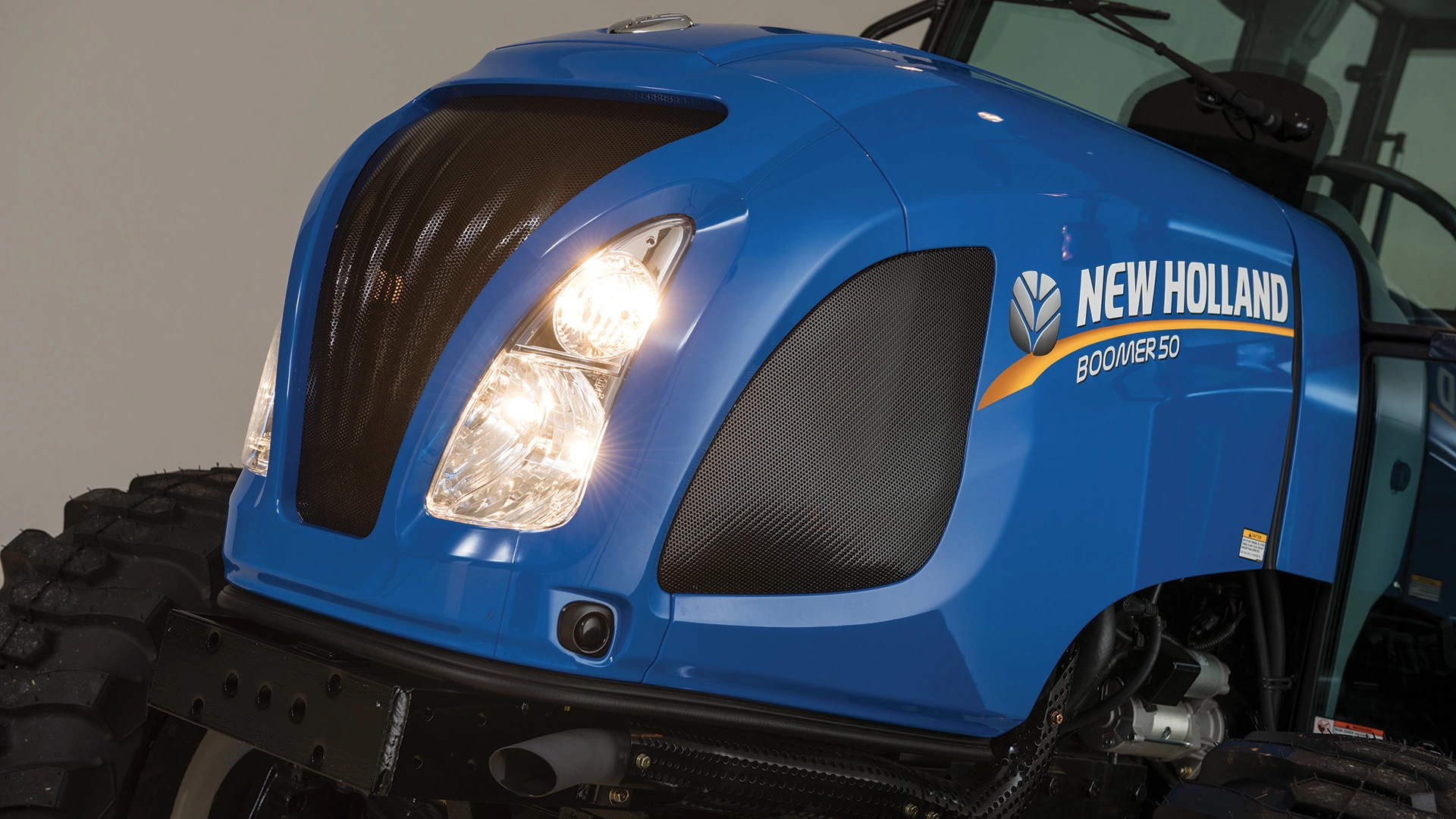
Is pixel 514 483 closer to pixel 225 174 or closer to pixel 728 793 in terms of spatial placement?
pixel 728 793

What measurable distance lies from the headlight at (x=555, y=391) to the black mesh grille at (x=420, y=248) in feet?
0.34

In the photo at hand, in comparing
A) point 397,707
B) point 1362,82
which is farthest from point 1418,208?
point 397,707

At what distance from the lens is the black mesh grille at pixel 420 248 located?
1.49 metres

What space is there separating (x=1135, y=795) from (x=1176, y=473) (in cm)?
55

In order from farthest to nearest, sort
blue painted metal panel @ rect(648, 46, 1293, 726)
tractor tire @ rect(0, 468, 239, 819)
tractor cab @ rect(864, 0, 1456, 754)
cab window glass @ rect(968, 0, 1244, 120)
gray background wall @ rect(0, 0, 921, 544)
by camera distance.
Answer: gray background wall @ rect(0, 0, 921, 544), cab window glass @ rect(968, 0, 1244, 120), tractor cab @ rect(864, 0, 1456, 754), tractor tire @ rect(0, 468, 239, 819), blue painted metal panel @ rect(648, 46, 1293, 726)

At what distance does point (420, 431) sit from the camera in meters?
1.43

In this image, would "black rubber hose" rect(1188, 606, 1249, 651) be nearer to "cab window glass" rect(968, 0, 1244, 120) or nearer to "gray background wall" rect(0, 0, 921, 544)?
"cab window glass" rect(968, 0, 1244, 120)

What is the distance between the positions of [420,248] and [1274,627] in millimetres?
1454

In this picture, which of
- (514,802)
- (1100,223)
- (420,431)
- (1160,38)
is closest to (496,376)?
(420,431)

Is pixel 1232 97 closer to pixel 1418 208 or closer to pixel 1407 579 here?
pixel 1418 208

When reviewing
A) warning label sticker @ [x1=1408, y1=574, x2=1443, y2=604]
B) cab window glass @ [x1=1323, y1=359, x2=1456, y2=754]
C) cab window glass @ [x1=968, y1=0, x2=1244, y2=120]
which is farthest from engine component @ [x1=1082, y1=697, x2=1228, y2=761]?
cab window glass @ [x1=968, y1=0, x2=1244, y2=120]

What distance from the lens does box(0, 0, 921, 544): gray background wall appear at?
5.19 metres

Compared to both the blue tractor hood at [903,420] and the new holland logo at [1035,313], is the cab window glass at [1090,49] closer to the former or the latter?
the blue tractor hood at [903,420]

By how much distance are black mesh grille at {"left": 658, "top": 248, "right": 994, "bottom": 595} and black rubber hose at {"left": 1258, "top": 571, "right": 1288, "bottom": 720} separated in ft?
2.62
